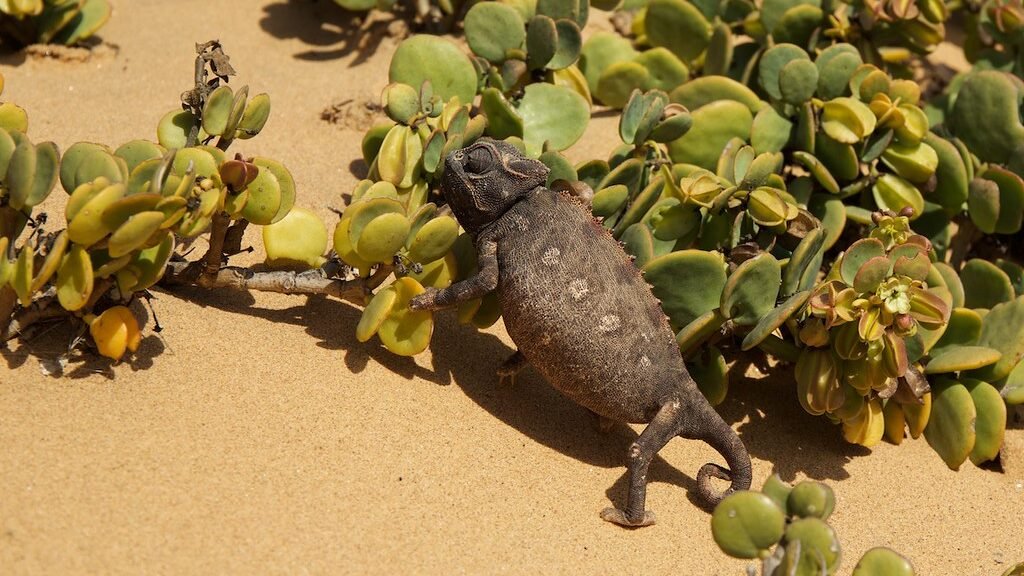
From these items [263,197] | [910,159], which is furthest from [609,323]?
[910,159]

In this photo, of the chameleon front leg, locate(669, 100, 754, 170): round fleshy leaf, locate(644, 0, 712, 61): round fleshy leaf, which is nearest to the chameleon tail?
the chameleon front leg

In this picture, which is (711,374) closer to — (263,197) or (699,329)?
(699,329)

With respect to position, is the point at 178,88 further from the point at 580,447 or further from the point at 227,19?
the point at 580,447

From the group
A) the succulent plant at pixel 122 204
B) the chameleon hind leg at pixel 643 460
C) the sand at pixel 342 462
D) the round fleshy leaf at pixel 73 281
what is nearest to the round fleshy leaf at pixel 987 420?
the sand at pixel 342 462

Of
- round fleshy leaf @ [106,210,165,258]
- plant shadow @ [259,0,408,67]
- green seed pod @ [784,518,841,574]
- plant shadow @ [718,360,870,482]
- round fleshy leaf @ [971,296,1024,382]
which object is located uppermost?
round fleshy leaf @ [106,210,165,258]

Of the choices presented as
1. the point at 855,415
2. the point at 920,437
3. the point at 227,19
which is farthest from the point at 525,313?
the point at 227,19

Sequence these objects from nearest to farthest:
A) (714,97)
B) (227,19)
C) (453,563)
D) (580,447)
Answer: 1. (453,563)
2. (580,447)
3. (714,97)
4. (227,19)

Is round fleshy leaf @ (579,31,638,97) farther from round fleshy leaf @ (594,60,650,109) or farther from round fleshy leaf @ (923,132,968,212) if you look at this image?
round fleshy leaf @ (923,132,968,212)
